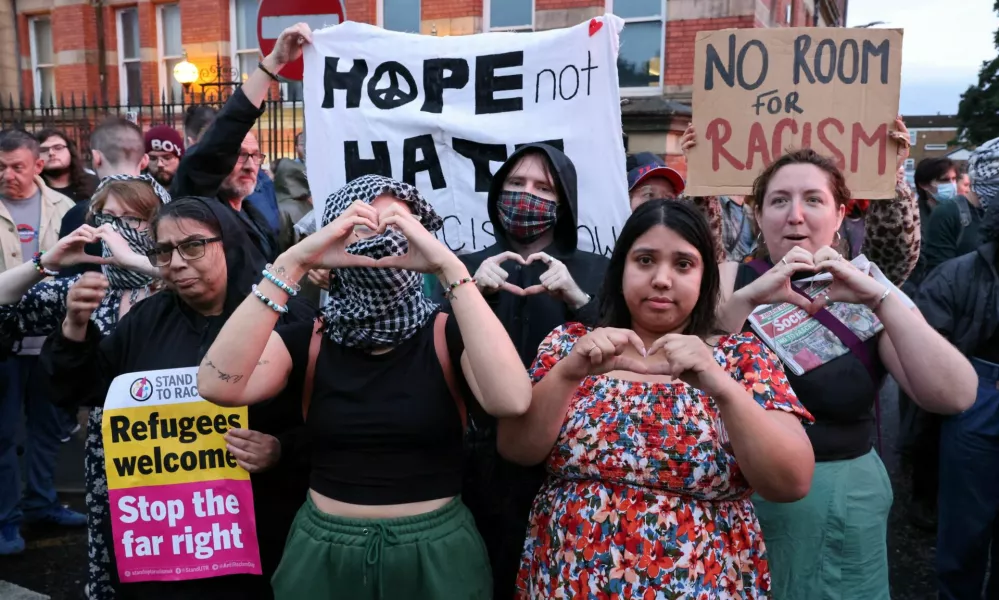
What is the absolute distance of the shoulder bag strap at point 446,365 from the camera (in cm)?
210

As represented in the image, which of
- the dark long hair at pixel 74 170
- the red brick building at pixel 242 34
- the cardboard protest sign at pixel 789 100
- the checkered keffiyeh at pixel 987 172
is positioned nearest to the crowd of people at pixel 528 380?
the cardboard protest sign at pixel 789 100

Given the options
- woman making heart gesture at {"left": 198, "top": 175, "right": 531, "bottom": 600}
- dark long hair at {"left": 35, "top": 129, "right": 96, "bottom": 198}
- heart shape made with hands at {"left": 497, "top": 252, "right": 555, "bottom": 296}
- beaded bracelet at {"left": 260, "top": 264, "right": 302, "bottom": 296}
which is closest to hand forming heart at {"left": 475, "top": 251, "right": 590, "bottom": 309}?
heart shape made with hands at {"left": 497, "top": 252, "right": 555, "bottom": 296}

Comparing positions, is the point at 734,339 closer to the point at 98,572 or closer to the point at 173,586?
the point at 173,586

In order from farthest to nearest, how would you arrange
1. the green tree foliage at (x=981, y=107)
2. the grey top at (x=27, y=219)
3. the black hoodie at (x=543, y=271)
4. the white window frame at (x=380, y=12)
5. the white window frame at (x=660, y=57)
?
the green tree foliage at (x=981, y=107), the white window frame at (x=380, y=12), the white window frame at (x=660, y=57), the grey top at (x=27, y=219), the black hoodie at (x=543, y=271)

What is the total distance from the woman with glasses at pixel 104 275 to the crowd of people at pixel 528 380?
0.01m

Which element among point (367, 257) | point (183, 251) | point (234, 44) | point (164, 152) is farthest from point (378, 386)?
point (234, 44)

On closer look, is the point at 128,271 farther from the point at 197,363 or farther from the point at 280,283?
the point at 280,283

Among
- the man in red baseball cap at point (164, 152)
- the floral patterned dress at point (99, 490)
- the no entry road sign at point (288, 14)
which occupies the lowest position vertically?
the floral patterned dress at point (99, 490)

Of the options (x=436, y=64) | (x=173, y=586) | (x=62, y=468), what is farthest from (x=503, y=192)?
(x=62, y=468)

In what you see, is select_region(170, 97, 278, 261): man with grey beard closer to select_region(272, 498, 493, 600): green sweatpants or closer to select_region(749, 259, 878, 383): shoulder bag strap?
select_region(272, 498, 493, 600): green sweatpants

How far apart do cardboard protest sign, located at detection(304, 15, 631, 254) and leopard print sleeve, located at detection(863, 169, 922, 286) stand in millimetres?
985

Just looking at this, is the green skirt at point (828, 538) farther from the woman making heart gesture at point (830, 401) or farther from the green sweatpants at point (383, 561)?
the green sweatpants at point (383, 561)

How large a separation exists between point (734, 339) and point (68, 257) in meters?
2.17

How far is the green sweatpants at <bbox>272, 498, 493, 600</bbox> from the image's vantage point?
194 centimetres
